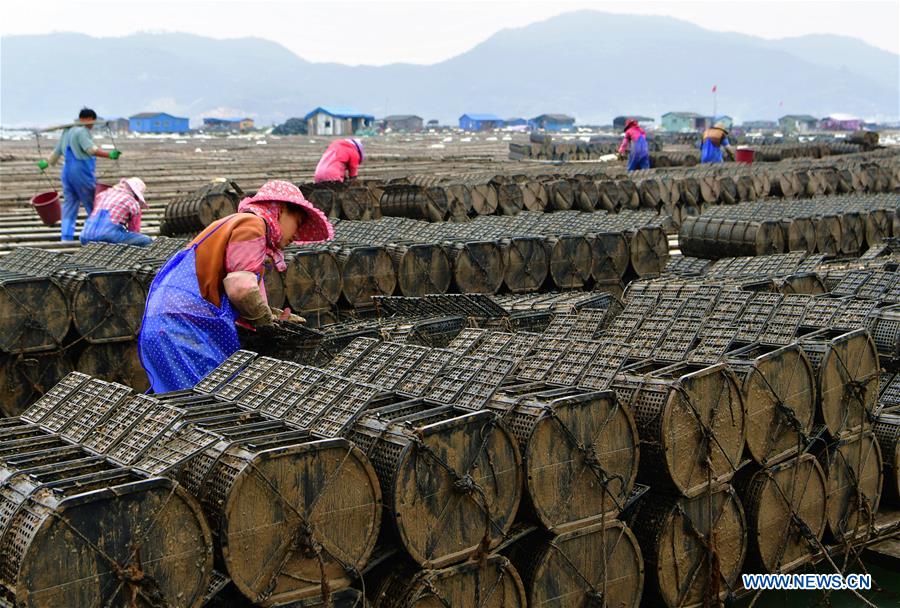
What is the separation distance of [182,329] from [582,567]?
2769mm

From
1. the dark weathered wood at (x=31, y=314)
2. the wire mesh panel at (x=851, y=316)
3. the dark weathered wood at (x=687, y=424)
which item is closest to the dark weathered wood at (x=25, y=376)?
the dark weathered wood at (x=31, y=314)

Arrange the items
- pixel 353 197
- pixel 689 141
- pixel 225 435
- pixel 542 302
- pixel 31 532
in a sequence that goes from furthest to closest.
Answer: pixel 689 141, pixel 353 197, pixel 542 302, pixel 225 435, pixel 31 532

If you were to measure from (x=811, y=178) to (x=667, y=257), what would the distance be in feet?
Answer: 39.7

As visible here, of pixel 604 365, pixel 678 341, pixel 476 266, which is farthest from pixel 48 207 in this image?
pixel 604 365

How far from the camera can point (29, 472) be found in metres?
3.95

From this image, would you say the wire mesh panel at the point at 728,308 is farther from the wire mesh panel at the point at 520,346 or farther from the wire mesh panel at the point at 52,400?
the wire mesh panel at the point at 52,400

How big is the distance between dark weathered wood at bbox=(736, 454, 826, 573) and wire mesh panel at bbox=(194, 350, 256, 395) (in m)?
3.19

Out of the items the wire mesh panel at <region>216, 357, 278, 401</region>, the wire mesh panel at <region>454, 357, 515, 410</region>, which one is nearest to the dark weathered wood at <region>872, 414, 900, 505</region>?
the wire mesh panel at <region>454, 357, 515, 410</region>

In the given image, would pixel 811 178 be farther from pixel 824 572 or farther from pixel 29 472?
pixel 29 472

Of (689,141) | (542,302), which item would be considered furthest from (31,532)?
(689,141)

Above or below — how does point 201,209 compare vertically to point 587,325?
above

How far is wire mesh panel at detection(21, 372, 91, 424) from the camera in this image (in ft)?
16.3

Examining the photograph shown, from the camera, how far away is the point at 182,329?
235 inches

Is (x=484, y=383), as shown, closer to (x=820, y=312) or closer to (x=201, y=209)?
(x=820, y=312)
